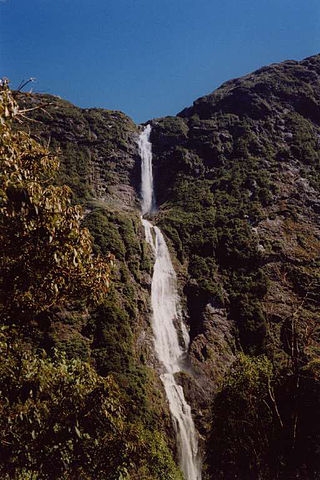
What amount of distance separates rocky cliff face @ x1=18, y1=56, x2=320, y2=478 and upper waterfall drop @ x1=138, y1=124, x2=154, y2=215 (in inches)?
48.5

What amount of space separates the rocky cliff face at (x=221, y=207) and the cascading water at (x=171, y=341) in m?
1.09

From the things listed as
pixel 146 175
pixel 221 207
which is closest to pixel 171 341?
pixel 221 207

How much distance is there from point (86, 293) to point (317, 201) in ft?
196

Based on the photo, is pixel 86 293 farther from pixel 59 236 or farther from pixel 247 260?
pixel 247 260

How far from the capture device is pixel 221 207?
2363 inches

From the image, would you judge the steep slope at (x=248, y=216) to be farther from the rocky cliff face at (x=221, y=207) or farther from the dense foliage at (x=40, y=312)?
the dense foliage at (x=40, y=312)

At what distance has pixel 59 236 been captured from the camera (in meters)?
5.50

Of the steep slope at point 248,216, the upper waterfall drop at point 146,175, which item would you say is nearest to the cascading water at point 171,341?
the steep slope at point 248,216

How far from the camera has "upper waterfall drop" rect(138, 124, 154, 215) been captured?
6562cm

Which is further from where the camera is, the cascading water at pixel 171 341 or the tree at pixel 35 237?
the cascading water at pixel 171 341

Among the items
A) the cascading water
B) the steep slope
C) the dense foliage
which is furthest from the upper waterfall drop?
the dense foliage

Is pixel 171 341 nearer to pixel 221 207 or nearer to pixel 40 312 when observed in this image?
pixel 221 207

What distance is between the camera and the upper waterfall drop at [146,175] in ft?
215

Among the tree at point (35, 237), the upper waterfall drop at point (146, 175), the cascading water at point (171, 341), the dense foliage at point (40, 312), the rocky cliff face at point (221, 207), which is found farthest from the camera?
the upper waterfall drop at point (146, 175)
